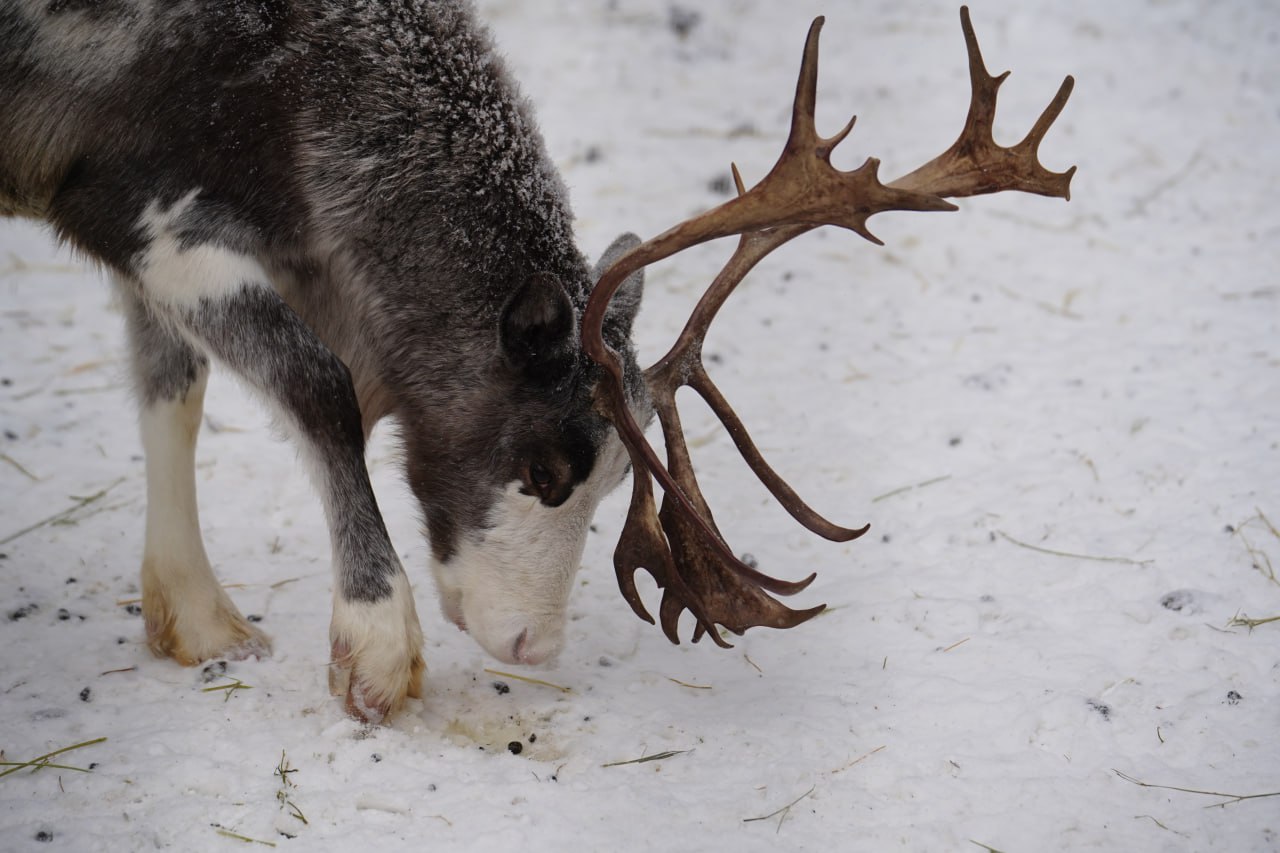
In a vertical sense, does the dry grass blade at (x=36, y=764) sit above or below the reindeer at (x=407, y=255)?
below

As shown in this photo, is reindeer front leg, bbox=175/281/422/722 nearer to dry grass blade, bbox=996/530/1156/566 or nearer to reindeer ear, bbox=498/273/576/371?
reindeer ear, bbox=498/273/576/371

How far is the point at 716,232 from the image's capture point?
3000 millimetres

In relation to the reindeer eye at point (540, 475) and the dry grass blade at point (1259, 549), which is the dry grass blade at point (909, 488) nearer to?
the dry grass blade at point (1259, 549)

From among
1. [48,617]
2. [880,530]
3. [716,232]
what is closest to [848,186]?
[716,232]

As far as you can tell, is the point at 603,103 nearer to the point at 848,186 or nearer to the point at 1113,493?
the point at 1113,493

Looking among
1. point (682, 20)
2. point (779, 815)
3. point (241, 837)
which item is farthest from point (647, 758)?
point (682, 20)

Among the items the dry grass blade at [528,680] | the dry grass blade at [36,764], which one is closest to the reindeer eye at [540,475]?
the dry grass blade at [528,680]

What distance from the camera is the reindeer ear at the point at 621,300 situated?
334 centimetres

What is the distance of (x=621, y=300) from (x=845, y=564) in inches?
53.2

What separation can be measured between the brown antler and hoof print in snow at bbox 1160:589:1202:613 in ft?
4.16

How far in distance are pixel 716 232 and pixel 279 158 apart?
45.6 inches

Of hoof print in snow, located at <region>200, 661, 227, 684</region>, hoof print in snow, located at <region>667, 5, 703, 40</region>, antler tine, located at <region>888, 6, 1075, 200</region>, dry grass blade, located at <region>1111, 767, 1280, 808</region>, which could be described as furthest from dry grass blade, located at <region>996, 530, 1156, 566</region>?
hoof print in snow, located at <region>667, 5, 703, 40</region>

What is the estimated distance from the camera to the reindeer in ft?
10.2

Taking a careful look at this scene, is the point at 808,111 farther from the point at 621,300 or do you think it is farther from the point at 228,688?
the point at 228,688
